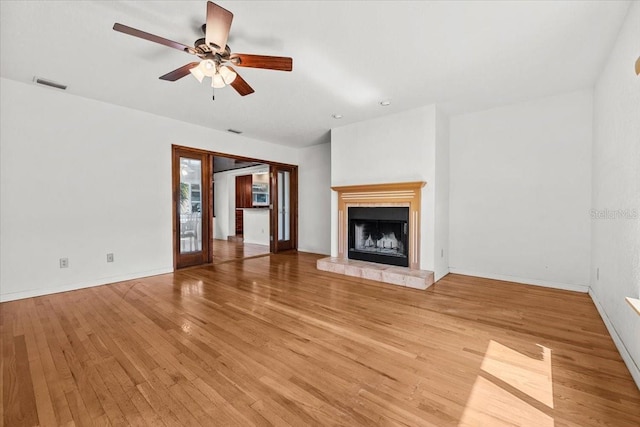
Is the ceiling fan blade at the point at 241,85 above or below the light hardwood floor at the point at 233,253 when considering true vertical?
above

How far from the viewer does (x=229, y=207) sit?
353 inches

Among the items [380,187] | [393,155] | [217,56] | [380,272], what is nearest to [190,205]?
[217,56]

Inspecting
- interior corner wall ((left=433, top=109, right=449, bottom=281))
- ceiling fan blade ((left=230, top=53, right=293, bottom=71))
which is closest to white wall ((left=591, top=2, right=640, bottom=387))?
interior corner wall ((left=433, top=109, right=449, bottom=281))

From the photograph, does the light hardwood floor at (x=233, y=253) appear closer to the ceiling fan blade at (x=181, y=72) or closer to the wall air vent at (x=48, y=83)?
the wall air vent at (x=48, y=83)

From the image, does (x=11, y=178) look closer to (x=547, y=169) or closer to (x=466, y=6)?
(x=466, y=6)

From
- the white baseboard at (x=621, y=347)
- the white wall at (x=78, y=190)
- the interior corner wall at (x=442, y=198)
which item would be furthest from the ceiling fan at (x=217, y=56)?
the white baseboard at (x=621, y=347)

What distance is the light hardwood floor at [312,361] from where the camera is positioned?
1.44m

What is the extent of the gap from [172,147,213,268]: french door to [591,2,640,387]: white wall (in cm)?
530

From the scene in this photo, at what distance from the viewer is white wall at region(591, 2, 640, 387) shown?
5.99 feet

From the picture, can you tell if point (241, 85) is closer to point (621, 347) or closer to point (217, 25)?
point (217, 25)

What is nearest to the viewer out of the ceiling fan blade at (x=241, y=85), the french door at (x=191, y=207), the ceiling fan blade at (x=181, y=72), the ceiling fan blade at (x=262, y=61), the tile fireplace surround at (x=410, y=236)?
the ceiling fan blade at (x=262, y=61)

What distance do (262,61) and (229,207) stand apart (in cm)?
732

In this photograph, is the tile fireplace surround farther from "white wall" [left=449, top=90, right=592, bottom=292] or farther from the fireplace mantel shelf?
"white wall" [left=449, top=90, right=592, bottom=292]

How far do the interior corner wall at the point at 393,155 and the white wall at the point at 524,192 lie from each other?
0.79 m
